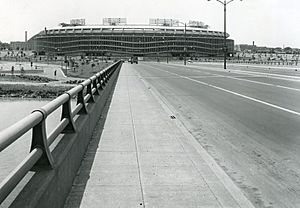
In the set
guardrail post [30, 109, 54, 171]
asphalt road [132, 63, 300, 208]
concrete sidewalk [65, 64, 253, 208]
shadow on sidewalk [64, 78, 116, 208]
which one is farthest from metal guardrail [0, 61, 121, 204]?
asphalt road [132, 63, 300, 208]

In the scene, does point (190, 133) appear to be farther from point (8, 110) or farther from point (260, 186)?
point (8, 110)

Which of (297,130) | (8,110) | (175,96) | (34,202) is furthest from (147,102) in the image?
(8,110)

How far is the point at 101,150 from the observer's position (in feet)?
27.2

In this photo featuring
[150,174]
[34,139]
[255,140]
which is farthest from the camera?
[255,140]

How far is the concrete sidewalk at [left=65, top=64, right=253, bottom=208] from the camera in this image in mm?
5391

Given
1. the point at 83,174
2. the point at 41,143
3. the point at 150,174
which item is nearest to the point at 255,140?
the point at 150,174

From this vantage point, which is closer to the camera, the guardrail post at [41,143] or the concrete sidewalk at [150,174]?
the guardrail post at [41,143]

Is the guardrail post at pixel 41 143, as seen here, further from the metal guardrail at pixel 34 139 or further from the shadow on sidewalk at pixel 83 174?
the shadow on sidewalk at pixel 83 174

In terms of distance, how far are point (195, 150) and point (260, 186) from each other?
2.39 metres

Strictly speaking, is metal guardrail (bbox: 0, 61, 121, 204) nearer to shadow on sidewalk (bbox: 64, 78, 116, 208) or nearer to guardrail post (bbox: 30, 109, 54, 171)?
guardrail post (bbox: 30, 109, 54, 171)

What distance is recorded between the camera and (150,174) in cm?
656

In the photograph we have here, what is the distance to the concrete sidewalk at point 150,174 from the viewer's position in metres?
5.39

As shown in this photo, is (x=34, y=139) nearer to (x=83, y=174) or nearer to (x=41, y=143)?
(x=41, y=143)

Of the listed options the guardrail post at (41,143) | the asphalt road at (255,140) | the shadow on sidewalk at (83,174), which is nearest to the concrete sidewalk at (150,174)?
the shadow on sidewalk at (83,174)
